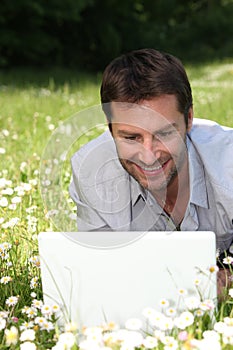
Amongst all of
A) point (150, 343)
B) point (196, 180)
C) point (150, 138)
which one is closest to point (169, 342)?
point (150, 343)

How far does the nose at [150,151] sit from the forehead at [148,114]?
5cm

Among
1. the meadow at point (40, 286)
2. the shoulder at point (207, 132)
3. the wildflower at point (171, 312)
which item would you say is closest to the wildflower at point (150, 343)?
the meadow at point (40, 286)

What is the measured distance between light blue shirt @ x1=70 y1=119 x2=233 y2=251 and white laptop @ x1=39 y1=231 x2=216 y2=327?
0.45 m

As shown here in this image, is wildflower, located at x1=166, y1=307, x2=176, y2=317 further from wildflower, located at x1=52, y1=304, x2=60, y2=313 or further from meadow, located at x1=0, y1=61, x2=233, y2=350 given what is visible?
wildflower, located at x1=52, y1=304, x2=60, y2=313

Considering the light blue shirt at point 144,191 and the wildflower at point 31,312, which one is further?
the light blue shirt at point 144,191

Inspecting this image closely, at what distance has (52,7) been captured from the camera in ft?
50.9

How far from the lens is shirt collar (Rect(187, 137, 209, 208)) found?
240cm

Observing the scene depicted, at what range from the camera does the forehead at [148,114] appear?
84.7 inches

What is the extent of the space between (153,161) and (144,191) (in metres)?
0.31

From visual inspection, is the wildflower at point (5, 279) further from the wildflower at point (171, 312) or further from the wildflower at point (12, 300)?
the wildflower at point (171, 312)

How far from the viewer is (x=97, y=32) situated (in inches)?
689

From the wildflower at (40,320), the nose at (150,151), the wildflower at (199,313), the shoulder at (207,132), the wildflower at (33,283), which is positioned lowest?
the wildflower at (40,320)

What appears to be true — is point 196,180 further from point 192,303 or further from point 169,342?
point 169,342

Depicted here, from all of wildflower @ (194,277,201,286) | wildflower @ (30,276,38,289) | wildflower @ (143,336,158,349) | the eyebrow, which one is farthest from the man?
wildflower @ (143,336,158,349)
